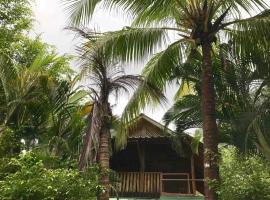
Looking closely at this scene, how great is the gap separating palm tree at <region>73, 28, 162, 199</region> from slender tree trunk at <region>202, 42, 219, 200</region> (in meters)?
1.56

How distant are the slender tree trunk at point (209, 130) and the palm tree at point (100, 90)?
1.56m

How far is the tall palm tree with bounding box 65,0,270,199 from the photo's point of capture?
871 cm

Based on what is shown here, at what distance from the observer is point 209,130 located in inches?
336

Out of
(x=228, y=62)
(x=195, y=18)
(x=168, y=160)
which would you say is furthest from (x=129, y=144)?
(x=195, y=18)

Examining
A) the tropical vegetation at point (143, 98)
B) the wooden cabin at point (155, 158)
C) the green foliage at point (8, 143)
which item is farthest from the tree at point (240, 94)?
the wooden cabin at point (155, 158)

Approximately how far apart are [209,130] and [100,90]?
2.42 m

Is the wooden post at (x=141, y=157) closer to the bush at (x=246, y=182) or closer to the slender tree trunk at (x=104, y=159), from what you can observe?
the bush at (x=246, y=182)

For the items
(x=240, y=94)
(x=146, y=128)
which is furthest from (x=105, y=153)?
(x=146, y=128)

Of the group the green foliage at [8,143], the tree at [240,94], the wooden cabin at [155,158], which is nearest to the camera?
the tree at [240,94]

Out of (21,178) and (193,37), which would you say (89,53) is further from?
(21,178)

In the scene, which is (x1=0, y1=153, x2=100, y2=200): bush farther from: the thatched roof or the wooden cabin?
the thatched roof

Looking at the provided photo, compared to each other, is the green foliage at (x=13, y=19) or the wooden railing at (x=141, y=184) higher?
the green foliage at (x=13, y=19)

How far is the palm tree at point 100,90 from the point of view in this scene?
28.5 feet

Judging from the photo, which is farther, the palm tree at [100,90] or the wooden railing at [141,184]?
the wooden railing at [141,184]
